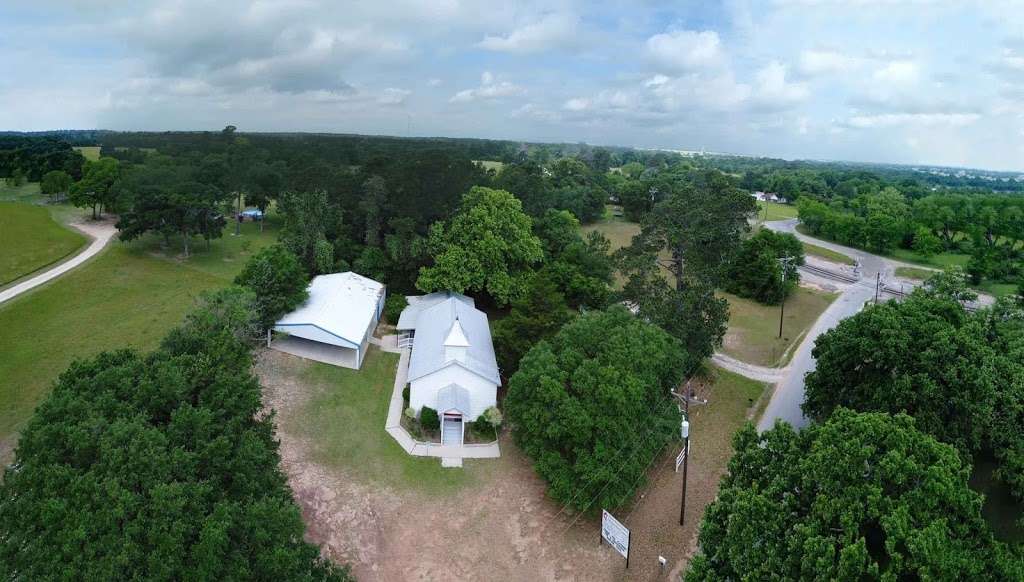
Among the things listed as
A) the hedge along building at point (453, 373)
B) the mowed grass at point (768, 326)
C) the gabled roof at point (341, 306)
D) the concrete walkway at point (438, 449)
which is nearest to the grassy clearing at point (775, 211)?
the mowed grass at point (768, 326)

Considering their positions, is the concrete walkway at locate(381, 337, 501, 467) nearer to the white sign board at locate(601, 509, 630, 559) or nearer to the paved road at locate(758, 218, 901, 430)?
the white sign board at locate(601, 509, 630, 559)

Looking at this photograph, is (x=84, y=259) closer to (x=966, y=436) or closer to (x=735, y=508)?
(x=735, y=508)

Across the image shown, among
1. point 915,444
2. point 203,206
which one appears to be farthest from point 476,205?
point 915,444

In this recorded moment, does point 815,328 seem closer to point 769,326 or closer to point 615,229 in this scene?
point 769,326

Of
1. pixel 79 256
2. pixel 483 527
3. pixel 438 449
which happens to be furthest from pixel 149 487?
pixel 79 256

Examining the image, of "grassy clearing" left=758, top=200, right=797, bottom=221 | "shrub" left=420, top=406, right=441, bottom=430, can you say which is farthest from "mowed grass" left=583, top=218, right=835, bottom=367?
"grassy clearing" left=758, top=200, right=797, bottom=221

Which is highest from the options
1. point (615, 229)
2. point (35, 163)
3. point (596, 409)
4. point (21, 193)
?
point (35, 163)
